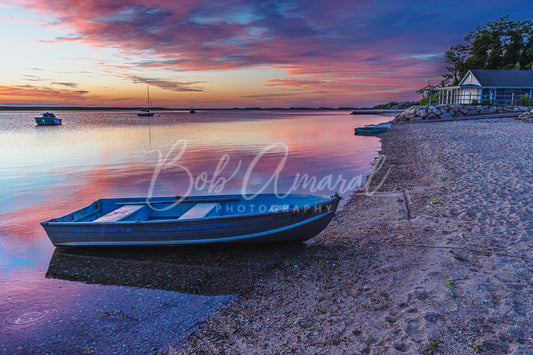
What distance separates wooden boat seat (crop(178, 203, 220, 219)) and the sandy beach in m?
2.40

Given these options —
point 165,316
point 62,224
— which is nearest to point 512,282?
point 165,316

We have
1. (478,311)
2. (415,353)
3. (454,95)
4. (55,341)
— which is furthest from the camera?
(454,95)

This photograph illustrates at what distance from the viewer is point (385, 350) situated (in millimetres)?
4227

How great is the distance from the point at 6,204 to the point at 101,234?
31.1ft

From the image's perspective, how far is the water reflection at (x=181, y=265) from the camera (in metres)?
6.99

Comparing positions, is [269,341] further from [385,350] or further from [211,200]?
[211,200]

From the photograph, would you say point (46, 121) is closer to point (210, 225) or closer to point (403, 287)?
point (210, 225)

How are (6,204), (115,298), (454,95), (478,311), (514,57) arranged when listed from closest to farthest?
(478,311) < (115,298) < (6,204) < (454,95) < (514,57)

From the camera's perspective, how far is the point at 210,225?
793cm

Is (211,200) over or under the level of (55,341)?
over

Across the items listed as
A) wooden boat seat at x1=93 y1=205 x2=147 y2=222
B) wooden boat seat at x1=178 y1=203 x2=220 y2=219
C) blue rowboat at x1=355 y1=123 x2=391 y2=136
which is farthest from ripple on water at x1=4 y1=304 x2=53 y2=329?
blue rowboat at x1=355 y1=123 x2=391 y2=136

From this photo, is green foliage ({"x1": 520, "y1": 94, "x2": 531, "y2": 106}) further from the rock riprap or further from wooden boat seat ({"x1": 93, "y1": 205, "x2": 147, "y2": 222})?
wooden boat seat ({"x1": 93, "y1": 205, "x2": 147, "y2": 222})

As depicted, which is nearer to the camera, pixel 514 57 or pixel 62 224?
pixel 62 224

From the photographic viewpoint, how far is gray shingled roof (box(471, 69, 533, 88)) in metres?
45.6
